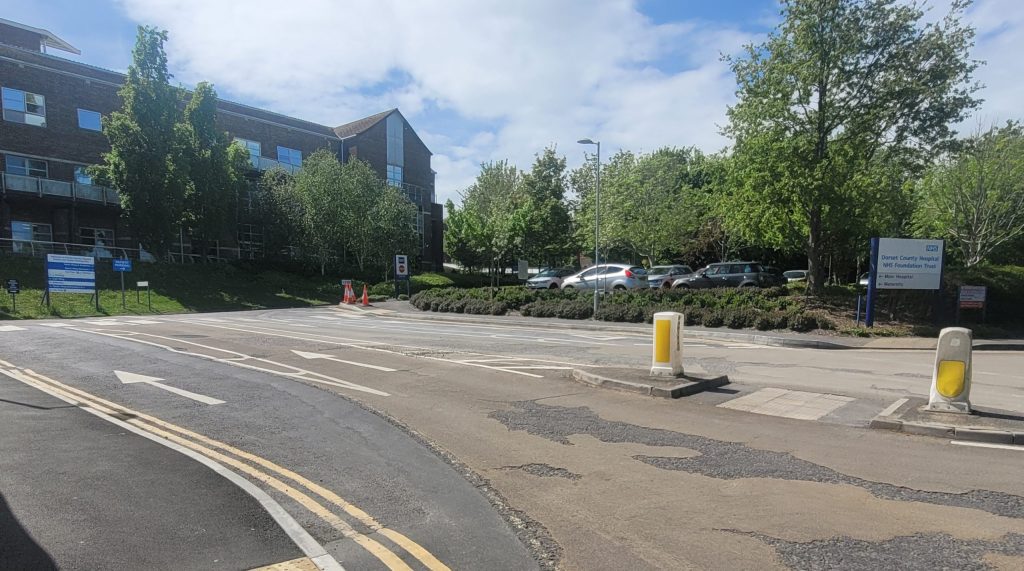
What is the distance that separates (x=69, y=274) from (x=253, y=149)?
2173 cm

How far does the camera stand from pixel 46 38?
1689 inches

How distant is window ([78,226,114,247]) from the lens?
1443 inches

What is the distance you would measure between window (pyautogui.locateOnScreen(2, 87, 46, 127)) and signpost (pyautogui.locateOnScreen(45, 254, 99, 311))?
43.0 ft

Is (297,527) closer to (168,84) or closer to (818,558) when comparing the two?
(818,558)

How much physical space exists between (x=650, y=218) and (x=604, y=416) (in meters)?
36.8

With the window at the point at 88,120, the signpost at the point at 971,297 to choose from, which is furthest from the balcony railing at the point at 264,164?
the signpost at the point at 971,297

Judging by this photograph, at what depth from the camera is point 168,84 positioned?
35.5 m

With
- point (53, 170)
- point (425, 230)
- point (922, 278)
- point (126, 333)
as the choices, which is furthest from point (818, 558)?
point (425, 230)

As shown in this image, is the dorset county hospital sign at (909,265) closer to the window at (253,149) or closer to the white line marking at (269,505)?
the white line marking at (269,505)

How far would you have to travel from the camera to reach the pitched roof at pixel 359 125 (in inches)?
2125

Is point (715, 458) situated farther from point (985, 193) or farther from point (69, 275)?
point (69, 275)

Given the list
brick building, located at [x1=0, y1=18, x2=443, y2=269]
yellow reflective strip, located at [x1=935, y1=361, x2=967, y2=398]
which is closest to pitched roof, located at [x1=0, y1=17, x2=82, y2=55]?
brick building, located at [x1=0, y1=18, x2=443, y2=269]

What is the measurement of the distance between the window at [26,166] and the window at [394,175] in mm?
26528

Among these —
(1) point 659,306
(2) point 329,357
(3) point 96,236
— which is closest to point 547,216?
(1) point 659,306
